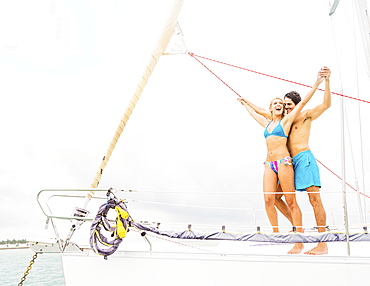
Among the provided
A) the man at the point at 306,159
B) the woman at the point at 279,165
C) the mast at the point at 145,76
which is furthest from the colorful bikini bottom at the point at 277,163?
the mast at the point at 145,76

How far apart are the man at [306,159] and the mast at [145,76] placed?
2115 millimetres

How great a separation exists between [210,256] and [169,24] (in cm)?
349

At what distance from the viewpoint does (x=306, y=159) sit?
4.12m

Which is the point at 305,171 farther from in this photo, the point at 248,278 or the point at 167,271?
the point at 167,271

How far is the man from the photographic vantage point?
4004mm

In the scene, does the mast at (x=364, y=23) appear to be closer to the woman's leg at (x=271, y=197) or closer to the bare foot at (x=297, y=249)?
the woman's leg at (x=271, y=197)

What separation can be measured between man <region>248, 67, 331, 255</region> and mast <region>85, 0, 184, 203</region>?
2115mm

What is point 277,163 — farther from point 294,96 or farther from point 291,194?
point 294,96

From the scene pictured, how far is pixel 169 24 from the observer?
5.29 meters

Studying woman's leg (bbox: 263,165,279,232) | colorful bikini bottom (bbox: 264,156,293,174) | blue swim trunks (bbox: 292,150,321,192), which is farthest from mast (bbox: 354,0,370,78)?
woman's leg (bbox: 263,165,279,232)

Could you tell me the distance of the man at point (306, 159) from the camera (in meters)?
4.00

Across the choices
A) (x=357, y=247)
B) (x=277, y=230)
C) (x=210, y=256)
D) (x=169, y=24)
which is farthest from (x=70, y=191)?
→ (x=357, y=247)

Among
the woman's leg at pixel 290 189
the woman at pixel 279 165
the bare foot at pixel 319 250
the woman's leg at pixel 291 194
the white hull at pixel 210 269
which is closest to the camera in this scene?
the white hull at pixel 210 269

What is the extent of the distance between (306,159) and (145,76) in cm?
243
